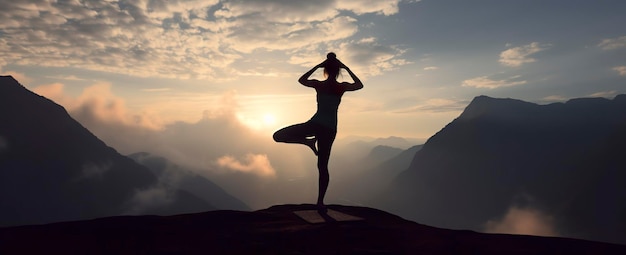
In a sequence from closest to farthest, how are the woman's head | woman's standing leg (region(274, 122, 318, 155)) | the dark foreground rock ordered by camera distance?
the dark foreground rock
woman's standing leg (region(274, 122, 318, 155))
the woman's head

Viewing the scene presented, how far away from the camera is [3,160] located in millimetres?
195625

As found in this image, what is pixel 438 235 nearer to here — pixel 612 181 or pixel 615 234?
pixel 615 234

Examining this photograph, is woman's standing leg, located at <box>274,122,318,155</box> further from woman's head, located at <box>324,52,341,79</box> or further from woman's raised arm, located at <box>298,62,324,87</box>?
woman's head, located at <box>324,52,341,79</box>

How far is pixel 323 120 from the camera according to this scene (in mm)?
9883

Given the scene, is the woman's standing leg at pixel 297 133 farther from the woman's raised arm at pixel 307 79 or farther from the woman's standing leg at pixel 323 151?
the woman's raised arm at pixel 307 79

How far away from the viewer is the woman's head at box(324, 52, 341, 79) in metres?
10.1

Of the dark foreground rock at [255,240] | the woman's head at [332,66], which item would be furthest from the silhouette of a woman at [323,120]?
the dark foreground rock at [255,240]

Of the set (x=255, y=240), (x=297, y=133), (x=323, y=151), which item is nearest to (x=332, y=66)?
(x=297, y=133)

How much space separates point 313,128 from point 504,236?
5.15 meters

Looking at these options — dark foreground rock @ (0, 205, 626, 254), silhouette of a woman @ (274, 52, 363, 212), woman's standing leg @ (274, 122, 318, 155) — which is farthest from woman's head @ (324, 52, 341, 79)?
dark foreground rock @ (0, 205, 626, 254)

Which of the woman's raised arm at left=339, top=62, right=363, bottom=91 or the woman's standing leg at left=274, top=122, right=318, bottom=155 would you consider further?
the woman's raised arm at left=339, top=62, right=363, bottom=91

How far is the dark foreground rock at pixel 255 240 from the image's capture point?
18.8 feet

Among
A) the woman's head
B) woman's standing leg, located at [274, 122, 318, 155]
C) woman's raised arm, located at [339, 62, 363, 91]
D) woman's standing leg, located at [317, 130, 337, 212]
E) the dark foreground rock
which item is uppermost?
the woman's head

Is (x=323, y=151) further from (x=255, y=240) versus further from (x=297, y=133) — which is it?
(x=255, y=240)
